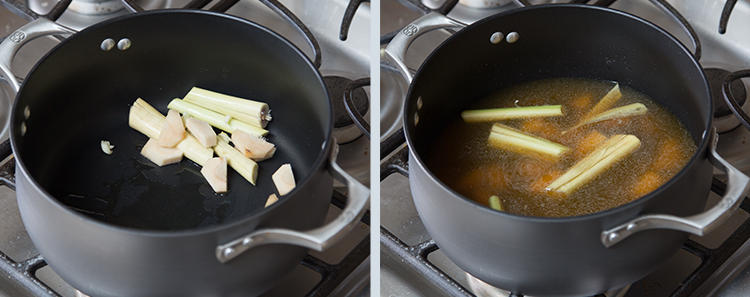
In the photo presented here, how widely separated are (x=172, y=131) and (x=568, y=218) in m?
0.63

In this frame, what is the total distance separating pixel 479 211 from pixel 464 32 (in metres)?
0.33

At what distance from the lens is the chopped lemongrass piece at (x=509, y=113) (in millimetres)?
1016

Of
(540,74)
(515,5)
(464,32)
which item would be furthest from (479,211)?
(515,5)

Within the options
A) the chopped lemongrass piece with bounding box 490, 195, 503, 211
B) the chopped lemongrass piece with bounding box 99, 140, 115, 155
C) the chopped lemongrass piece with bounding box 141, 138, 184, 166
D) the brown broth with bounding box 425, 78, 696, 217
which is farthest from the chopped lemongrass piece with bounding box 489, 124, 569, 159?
the chopped lemongrass piece with bounding box 99, 140, 115, 155

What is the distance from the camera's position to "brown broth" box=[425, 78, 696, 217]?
2.87ft

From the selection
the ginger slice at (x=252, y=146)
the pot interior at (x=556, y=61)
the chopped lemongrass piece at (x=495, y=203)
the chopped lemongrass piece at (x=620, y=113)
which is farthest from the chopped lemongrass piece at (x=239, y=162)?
the chopped lemongrass piece at (x=620, y=113)

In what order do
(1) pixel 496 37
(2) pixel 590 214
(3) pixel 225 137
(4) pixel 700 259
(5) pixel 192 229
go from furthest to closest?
(3) pixel 225 137 < (1) pixel 496 37 < (4) pixel 700 259 < (5) pixel 192 229 < (2) pixel 590 214

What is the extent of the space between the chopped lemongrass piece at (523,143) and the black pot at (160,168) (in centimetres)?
24

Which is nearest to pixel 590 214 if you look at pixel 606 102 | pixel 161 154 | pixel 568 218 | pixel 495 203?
pixel 568 218

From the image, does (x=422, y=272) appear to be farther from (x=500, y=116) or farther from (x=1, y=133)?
(x=1, y=133)

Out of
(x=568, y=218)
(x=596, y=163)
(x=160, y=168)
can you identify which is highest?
(x=568, y=218)

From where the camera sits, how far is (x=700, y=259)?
2.87ft

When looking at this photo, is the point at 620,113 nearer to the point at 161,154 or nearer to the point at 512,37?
the point at 512,37

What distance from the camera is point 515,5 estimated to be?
1.22 m
